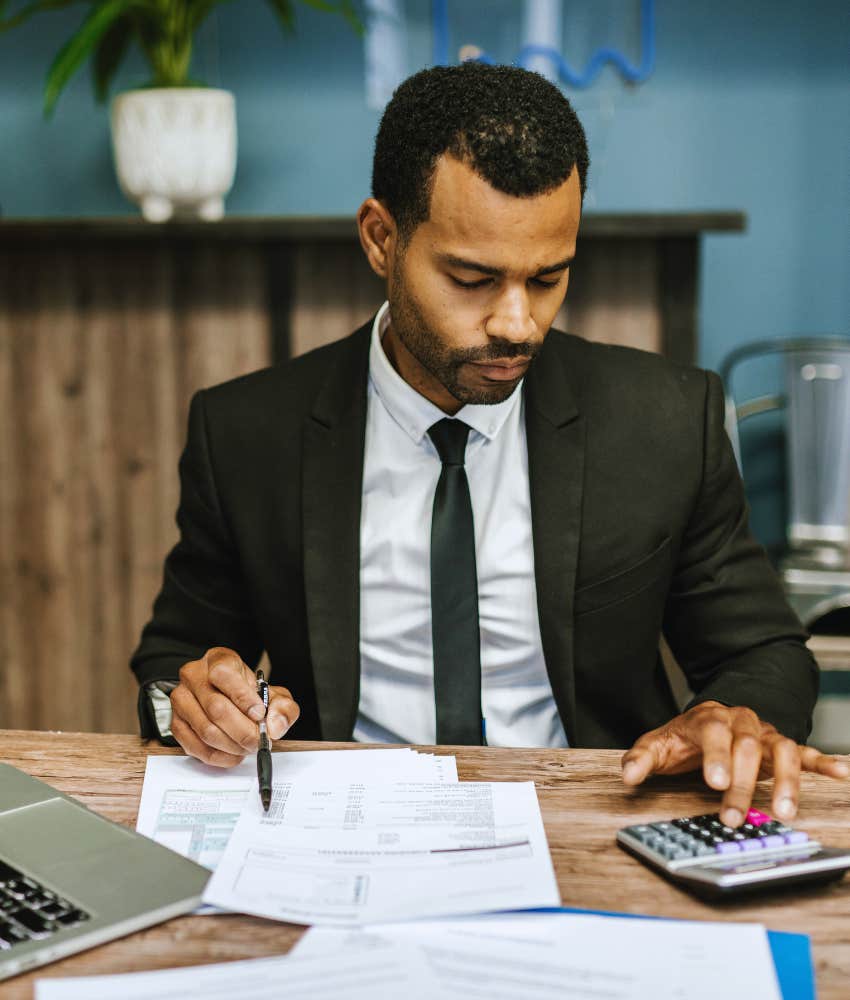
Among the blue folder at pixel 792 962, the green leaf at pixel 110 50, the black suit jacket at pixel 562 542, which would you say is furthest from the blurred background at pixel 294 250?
the blue folder at pixel 792 962

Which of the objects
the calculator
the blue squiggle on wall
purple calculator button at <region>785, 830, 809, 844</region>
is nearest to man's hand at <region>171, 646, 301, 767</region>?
the calculator

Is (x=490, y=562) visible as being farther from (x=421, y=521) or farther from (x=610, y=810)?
(x=610, y=810)

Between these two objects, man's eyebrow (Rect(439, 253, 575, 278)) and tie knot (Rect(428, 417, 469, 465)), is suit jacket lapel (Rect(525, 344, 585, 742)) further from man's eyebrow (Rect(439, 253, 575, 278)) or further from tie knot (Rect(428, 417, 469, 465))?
man's eyebrow (Rect(439, 253, 575, 278))

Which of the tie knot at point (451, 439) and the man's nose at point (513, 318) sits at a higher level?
the man's nose at point (513, 318)

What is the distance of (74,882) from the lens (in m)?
0.85

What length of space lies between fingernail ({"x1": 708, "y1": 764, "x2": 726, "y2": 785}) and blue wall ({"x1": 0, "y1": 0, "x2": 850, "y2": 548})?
1.91m

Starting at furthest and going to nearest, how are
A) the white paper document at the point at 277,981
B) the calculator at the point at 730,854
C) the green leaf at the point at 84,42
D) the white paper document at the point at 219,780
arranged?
the green leaf at the point at 84,42, the white paper document at the point at 219,780, the calculator at the point at 730,854, the white paper document at the point at 277,981

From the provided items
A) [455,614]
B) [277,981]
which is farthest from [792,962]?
[455,614]

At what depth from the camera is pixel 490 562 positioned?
1.43 meters

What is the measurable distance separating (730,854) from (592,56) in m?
2.23

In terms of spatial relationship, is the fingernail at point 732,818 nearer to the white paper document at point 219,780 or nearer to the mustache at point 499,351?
the white paper document at point 219,780

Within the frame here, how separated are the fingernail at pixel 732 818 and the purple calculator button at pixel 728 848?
39 mm

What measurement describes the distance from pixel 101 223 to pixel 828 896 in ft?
6.62

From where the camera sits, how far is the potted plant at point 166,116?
234cm
